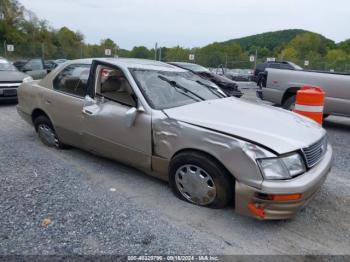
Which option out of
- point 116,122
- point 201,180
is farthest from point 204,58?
point 201,180

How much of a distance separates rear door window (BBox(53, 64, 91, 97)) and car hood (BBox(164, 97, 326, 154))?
1524mm

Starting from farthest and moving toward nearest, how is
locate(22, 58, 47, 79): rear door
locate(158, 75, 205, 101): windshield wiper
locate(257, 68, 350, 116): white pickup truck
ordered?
locate(22, 58, 47, 79): rear door < locate(257, 68, 350, 116): white pickup truck < locate(158, 75, 205, 101): windshield wiper

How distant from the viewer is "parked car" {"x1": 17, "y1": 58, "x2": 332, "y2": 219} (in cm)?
286

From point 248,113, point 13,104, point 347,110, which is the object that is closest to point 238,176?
point 248,113

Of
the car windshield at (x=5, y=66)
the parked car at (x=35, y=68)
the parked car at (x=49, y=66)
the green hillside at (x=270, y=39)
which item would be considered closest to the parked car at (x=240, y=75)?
the parked car at (x=49, y=66)

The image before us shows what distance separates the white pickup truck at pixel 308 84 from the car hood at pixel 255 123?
4084 millimetres

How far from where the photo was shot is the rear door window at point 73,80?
4438 mm

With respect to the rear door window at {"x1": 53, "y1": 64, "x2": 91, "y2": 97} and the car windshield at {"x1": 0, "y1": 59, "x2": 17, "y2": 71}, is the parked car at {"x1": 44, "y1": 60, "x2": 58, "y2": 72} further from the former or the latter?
the rear door window at {"x1": 53, "y1": 64, "x2": 91, "y2": 97}

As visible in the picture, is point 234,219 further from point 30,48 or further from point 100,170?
point 30,48

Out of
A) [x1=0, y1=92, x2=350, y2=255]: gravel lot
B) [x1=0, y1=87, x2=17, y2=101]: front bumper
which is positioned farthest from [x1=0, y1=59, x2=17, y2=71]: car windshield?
[x1=0, y1=92, x2=350, y2=255]: gravel lot

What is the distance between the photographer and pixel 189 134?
128 inches

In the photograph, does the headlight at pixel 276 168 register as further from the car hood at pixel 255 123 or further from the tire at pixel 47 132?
the tire at pixel 47 132

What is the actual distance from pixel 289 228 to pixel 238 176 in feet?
2.48

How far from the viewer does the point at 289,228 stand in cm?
309
